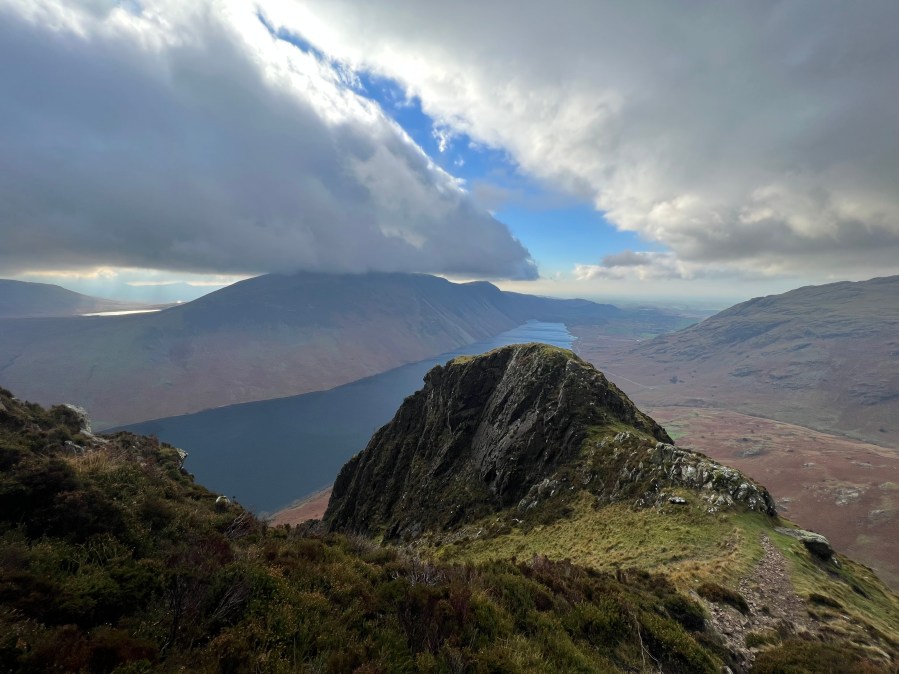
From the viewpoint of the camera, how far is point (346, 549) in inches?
589

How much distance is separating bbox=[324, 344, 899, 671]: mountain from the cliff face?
16cm

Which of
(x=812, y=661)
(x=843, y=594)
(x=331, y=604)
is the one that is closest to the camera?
(x=331, y=604)

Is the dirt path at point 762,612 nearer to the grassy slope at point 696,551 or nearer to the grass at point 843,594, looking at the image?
the grassy slope at point 696,551

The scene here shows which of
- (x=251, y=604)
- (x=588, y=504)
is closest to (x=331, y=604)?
(x=251, y=604)

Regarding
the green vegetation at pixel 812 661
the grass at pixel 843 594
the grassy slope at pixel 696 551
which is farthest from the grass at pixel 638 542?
the green vegetation at pixel 812 661

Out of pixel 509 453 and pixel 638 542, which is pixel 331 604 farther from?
pixel 509 453

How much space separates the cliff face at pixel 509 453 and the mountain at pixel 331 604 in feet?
34.9

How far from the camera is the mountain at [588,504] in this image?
15.8 meters

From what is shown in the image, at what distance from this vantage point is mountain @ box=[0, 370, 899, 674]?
6652 mm

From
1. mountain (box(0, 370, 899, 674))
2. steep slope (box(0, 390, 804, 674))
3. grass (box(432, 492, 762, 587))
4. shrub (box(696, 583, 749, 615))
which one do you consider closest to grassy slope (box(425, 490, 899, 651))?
grass (box(432, 492, 762, 587))

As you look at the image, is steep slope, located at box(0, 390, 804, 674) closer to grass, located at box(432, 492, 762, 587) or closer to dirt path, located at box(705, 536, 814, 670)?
dirt path, located at box(705, 536, 814, 670)

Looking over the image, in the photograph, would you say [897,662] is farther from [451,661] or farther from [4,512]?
[4,512]

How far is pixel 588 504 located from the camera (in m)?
31.4

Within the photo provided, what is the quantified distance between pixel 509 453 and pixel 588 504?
1256cm
